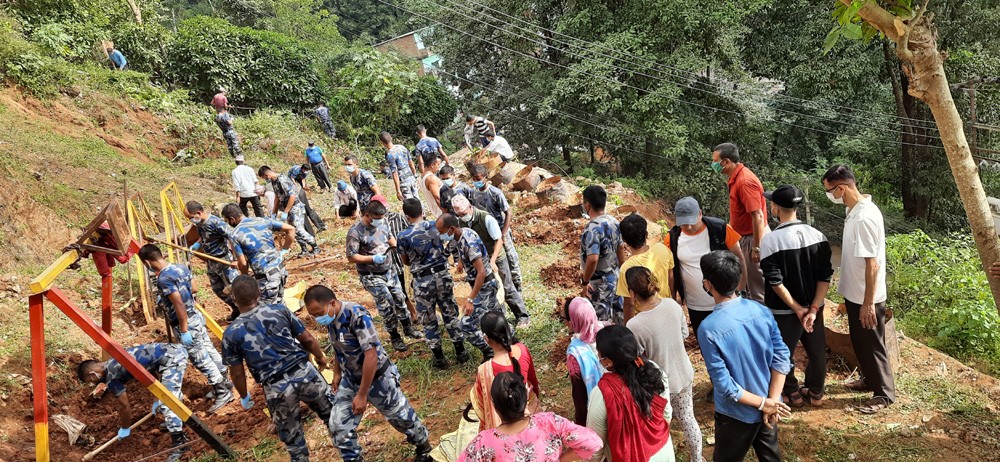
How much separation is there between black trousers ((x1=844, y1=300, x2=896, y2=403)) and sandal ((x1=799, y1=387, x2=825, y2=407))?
0.36 m

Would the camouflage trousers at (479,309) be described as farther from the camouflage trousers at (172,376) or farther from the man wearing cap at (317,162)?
the man wearing cap at (317,162)

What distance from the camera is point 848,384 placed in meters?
4.89

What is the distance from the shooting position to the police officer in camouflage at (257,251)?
6.69 m

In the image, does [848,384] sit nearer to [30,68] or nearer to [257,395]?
[257,395]

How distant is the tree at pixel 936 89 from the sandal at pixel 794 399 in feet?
5.07

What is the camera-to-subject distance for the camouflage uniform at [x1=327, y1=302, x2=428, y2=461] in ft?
13.7

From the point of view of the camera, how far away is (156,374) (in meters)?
5.63

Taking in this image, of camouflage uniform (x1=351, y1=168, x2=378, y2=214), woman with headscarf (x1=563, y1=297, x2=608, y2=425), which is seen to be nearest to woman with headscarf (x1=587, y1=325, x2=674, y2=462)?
woman with headscarf (x1=563, y1=297, x2=608, y2=425)

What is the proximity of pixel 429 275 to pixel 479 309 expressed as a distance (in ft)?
1.94

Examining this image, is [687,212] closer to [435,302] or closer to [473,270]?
[473,270]

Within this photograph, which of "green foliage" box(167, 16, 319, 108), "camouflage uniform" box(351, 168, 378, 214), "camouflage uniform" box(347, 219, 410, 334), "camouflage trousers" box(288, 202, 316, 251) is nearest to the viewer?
"camouflage uniform" box(347, 219, 410, 334)

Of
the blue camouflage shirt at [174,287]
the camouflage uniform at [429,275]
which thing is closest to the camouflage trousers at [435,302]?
the camouflage uniform at [429,275]

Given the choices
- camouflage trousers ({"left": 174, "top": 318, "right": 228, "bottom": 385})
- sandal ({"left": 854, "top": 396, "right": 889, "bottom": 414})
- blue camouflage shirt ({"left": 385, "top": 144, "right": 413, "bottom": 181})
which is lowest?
sandal ({"left": 854, "top": 396, "right": 889, "bottom": 414})

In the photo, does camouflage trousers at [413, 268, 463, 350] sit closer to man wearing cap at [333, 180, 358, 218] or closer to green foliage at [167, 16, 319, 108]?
man wearing cap at [333, 180, 358, 218]
